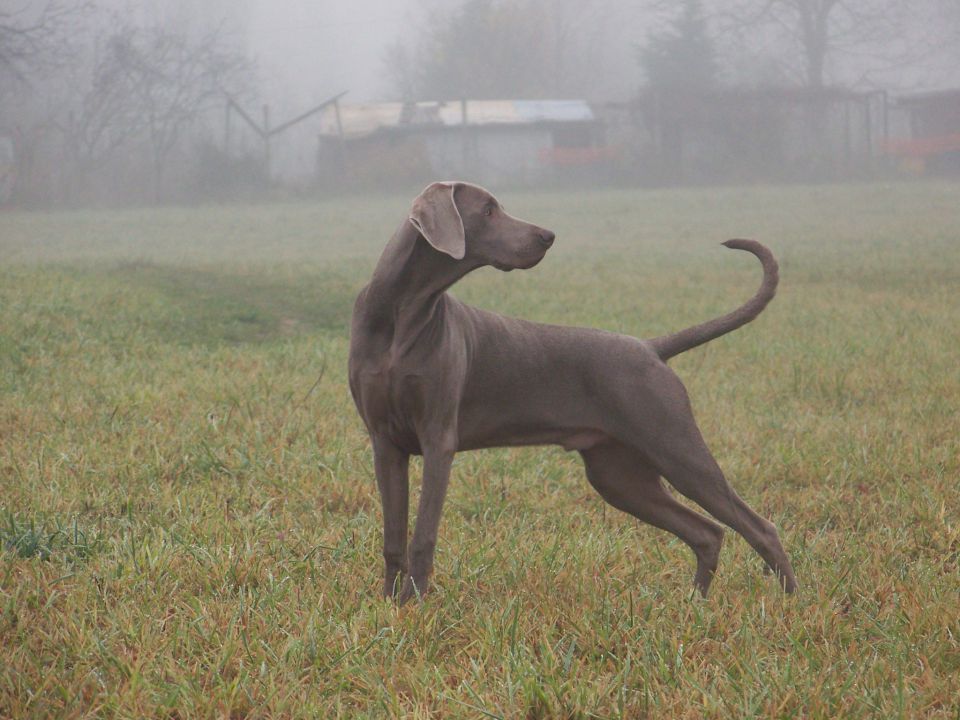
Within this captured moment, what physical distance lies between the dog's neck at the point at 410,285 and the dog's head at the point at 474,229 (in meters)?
0.07

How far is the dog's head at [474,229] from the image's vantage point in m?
2.85

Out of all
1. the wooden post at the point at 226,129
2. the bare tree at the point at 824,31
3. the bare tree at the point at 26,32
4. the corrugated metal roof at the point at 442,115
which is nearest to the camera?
the bare tree at the point at 26,32

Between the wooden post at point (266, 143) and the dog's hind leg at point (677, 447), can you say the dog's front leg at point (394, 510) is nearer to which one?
the dog's hind leg at point (677, 447)

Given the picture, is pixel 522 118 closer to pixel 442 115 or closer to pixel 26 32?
pixel 442 115

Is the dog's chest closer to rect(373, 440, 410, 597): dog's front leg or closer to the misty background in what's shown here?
rect(373, 440, 410, 597): dog's front leg

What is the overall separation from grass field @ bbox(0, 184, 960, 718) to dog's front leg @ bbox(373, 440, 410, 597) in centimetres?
9

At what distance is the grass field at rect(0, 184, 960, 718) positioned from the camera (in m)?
2.53

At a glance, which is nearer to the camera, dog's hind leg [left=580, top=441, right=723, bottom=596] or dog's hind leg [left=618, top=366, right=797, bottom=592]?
dog's hind leg [left=618, top=366, right=797, bottom=592]

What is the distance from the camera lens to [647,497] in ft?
11.3

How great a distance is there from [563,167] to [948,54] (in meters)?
19.8

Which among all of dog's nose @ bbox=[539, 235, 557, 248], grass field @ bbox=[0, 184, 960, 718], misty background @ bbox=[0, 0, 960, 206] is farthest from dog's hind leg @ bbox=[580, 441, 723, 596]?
misty background @ bbox=[0, 0, 960, 206]

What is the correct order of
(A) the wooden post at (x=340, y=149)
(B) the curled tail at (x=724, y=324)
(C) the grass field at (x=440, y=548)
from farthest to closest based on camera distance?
(A) the wooden post at (x=340, y=149)
(B) the curled tail at (x=724, y=324)
(C) the grass field at (x=440, y=548)

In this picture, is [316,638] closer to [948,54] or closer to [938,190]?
[938,190]

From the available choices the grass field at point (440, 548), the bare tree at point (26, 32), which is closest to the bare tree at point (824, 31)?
the bare tree at point (26, 32)
